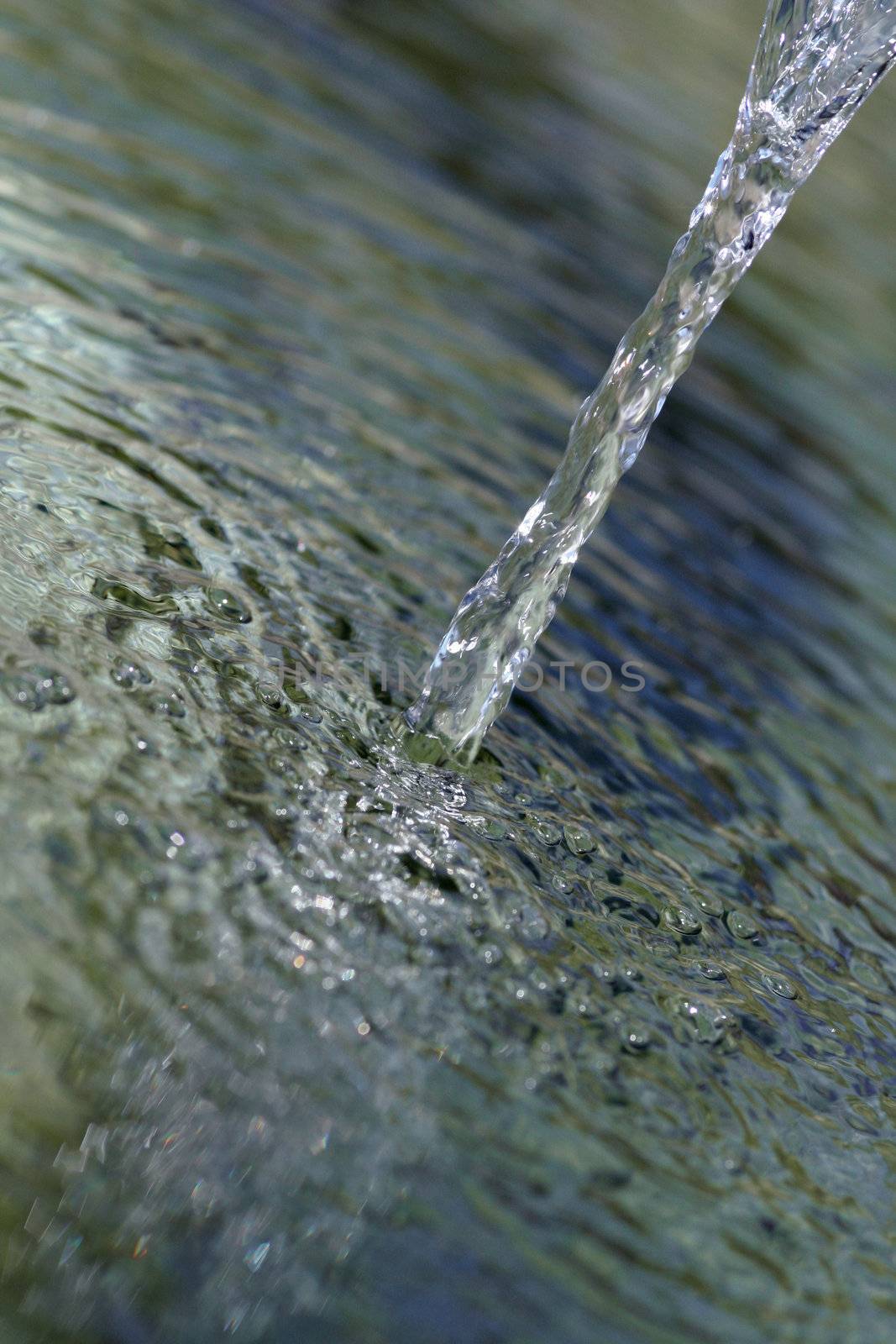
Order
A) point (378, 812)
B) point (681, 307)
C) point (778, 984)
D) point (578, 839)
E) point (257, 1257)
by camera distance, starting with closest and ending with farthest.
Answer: point (257, 1257)
point (378, 812)
point (778, 984)
point (578, 839)
point (681, 307)

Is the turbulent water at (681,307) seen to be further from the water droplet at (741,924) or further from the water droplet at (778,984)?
the water droplet at (778,984)

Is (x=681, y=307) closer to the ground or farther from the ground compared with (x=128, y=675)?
farther from the ground

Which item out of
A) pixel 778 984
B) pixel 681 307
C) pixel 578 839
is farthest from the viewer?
pixel 681 307

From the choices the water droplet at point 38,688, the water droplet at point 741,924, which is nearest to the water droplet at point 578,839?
the water droplet at point 741,924

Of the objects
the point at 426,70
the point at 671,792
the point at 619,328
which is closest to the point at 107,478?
the point at 671,792

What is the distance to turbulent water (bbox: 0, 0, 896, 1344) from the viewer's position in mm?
2031

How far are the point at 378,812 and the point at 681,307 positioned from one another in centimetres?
151

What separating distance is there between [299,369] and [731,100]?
7.09 m

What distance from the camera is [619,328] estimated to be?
625 cm

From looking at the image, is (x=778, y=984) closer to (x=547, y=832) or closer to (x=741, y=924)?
(x=741, y=924)

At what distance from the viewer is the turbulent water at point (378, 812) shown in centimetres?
203

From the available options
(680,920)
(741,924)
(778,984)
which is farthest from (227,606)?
(778,984)

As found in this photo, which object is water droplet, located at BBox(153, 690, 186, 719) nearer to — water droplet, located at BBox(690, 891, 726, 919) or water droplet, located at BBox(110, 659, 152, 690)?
water droplet, located at BBox(110, 659, 152, 690)

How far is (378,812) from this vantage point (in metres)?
2.74
